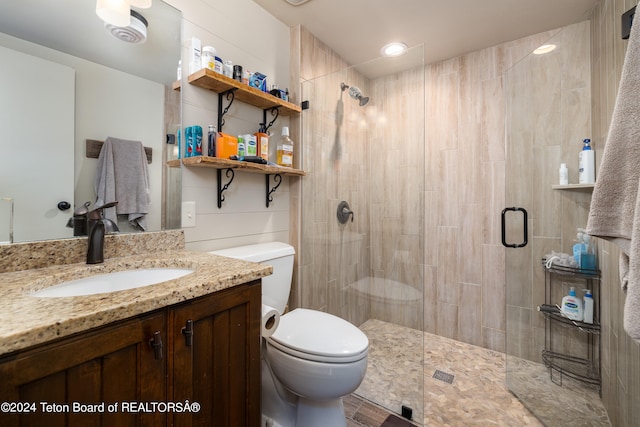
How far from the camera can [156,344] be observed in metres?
0.70

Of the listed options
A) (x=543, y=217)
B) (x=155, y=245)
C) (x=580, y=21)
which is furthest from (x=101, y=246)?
(x=580, y=21)

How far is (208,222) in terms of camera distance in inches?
58.8

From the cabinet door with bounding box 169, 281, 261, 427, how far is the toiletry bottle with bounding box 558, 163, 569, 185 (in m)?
1.81

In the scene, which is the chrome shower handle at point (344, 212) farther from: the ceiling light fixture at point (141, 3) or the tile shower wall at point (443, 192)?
the ceiling light fixture at point (141, 3)

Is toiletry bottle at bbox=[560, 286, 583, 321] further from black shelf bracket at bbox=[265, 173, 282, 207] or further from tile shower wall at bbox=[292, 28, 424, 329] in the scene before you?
black shelf bracket at bbox=[265, 173, 282, 207]

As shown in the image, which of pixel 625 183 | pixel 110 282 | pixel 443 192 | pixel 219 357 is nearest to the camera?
pixel 625 183

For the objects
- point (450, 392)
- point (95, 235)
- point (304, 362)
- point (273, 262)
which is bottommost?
point (450, 392)

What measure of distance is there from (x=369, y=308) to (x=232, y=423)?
4.51ft

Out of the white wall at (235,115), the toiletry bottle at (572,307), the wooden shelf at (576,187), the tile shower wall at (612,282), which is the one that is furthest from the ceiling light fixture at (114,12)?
the toiletry bottle at (572,307)

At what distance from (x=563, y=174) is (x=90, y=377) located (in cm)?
227

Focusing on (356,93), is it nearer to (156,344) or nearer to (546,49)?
(546,49)

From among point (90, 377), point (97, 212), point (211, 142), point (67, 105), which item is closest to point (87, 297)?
point (90, 377)

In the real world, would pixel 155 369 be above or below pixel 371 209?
below

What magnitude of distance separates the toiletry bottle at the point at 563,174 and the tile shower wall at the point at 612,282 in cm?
17
